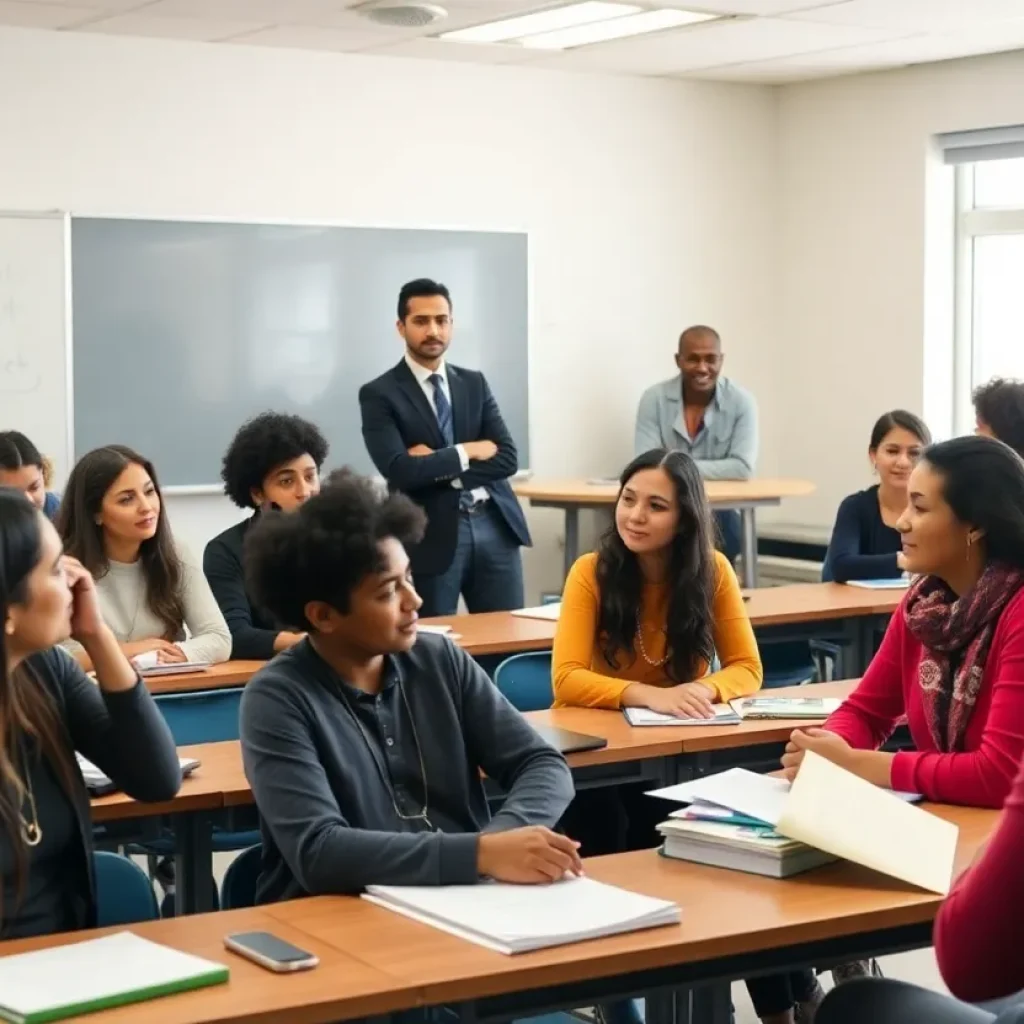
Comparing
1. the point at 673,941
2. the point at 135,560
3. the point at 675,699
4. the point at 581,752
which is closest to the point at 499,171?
the point at 135,560

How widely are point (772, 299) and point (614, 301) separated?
3.23 ft

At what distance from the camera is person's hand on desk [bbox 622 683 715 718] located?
3574mm

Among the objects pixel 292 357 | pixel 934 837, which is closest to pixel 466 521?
pixel 292 357

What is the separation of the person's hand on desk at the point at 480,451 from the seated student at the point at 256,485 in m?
1.15

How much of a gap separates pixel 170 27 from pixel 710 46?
7.08 ft

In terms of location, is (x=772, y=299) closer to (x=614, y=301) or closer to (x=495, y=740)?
(x=614, y=301)

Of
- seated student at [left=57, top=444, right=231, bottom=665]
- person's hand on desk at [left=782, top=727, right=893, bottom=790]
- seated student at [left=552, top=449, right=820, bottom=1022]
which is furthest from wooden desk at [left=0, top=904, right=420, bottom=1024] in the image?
seated student at [left=57, top=444, right=231, bottom=665]

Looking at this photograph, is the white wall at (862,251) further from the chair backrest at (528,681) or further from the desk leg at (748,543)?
the chair backrest at (528,681)

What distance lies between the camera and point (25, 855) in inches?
90.4

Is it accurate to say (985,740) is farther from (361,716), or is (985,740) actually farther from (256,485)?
(256,485)

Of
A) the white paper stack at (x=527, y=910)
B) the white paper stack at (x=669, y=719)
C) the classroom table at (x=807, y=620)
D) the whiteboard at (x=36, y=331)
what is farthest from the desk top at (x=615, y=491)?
the white paper stack at (x=527, y=910)

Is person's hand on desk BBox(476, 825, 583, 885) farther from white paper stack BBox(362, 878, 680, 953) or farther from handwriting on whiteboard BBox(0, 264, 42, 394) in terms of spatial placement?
handwriting on whiteboard BBox(0, 264, 42, 394)

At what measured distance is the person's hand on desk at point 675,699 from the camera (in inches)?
141

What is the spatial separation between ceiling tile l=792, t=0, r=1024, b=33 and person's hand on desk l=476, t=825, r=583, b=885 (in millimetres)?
4486
